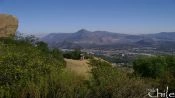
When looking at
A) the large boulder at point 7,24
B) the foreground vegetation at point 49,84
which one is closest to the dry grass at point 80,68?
the foreground vegetation at point 49,84

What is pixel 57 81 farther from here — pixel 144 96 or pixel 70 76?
pixel 144 96

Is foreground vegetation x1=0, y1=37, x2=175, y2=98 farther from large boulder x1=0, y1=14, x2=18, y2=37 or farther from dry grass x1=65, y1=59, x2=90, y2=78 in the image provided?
large boulder x1=0, y1=14, x2=18, y2=37

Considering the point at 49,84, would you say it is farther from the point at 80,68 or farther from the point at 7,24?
the point at 7,24

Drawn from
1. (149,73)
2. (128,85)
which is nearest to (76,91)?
(128,85)

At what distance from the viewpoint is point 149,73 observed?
29.4 meters

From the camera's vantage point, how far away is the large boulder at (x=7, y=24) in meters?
39.7

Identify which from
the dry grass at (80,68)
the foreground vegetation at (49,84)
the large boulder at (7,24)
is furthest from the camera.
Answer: the large boulder at (7,24)

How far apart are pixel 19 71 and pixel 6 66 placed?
76cm

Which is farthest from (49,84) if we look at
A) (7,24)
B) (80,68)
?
(7,24)

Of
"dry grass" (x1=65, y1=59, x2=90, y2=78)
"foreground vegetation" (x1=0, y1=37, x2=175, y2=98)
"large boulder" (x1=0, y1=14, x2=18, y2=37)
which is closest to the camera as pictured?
"foreground vegetation" (x1=0, y1=37, x2=175, y2=98)

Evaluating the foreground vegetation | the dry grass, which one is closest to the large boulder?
the dry grass

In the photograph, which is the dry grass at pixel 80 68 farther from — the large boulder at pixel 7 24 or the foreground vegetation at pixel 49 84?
the large boulder at pixel 7 24

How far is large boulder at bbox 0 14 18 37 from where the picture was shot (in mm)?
39656

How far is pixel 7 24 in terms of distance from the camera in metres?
40.6
